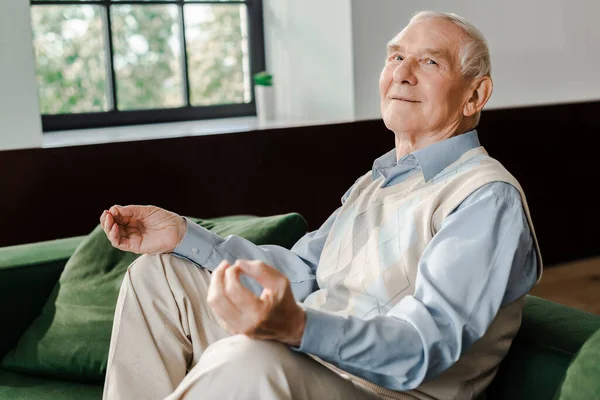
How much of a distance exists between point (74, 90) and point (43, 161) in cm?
83

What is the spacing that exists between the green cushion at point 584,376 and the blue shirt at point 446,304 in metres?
0.14

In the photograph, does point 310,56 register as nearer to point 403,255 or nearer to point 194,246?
point 194,246

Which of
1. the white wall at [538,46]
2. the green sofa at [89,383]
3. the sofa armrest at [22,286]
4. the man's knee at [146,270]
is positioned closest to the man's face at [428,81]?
the green sofa at [89,383]

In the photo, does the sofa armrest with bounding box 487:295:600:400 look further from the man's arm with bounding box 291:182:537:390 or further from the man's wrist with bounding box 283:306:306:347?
the man's wrist with bounding box 283:306:306:347

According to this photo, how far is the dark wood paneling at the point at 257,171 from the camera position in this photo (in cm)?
281

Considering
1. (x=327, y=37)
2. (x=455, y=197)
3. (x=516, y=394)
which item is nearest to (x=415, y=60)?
(x=455, y=197)

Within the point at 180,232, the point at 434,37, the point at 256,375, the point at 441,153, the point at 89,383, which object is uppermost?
the point at 434,37

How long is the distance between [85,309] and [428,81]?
981 millimetres

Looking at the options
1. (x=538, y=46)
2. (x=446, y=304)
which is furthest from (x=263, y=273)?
(x=538, y=46)

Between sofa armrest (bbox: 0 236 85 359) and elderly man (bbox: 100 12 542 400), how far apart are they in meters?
0.57

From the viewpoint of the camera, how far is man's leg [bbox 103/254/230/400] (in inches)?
60.9

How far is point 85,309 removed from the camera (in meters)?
2.01

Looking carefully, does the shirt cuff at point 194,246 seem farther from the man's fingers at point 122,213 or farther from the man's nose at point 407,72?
the man's nose at point 407,72

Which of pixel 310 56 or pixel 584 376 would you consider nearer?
pixel 584 376
